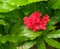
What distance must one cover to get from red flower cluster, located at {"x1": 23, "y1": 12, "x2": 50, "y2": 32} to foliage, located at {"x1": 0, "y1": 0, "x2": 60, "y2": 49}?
26 millimetres

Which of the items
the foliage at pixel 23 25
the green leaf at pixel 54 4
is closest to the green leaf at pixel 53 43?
the foliage at pixel 23 25

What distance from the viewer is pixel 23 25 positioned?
3.51 feet

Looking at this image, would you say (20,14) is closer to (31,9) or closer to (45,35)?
(31,9)

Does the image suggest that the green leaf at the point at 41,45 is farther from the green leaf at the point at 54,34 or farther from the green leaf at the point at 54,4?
the green leaf at the point at 54,4

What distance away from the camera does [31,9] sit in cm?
108

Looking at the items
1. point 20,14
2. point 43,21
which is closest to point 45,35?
point 43,21

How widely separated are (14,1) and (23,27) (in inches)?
6.5

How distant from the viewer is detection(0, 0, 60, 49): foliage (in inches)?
39.5

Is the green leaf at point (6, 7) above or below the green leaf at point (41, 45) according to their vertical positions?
above

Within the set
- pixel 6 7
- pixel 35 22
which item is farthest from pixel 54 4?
pixel 6 7

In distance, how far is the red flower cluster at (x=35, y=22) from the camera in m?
1.02

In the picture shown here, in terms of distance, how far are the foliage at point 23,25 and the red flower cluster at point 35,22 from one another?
0.03m

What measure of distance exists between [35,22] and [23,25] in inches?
3.6

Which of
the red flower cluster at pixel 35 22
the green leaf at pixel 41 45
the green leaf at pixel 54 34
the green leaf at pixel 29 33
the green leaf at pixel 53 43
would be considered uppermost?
the red flower cluster at pixel 35 22
